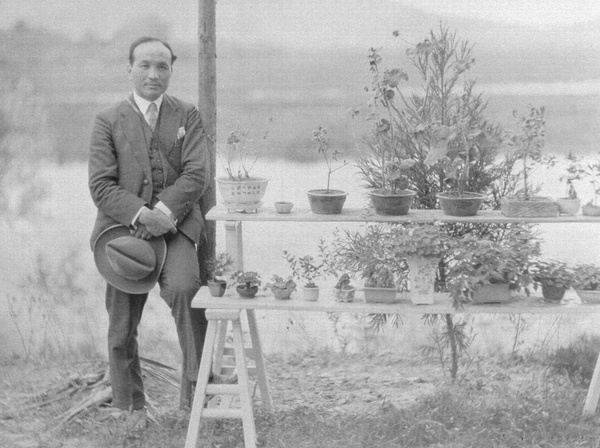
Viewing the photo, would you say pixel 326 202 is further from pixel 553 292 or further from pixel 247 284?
pixel 553 292

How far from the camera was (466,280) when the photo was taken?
13.6 feet

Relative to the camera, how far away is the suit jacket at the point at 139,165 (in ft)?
14.0

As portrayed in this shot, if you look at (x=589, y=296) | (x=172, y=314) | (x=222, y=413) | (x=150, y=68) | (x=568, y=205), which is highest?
(x=150, y=68)

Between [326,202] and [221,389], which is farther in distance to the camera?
[326,202]

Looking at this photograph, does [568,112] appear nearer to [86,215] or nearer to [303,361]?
[303,361]

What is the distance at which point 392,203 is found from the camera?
4250mm

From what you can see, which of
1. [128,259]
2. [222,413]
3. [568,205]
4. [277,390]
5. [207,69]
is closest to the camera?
[222,413]

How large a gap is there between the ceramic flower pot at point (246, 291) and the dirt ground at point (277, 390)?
0.80m

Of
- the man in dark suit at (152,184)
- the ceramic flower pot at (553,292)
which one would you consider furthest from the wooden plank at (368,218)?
the ceramic flower pot at (553,292)

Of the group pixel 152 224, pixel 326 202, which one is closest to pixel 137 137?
pixel 152 224

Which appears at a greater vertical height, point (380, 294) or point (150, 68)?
point (150, 68)

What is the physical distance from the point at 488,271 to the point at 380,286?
558 millimetres

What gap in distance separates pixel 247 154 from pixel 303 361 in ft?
5.51

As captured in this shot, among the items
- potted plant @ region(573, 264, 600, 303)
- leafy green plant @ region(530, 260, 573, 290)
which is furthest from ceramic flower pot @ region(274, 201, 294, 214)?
potted plant @ region(573, 264, 600, 303)
